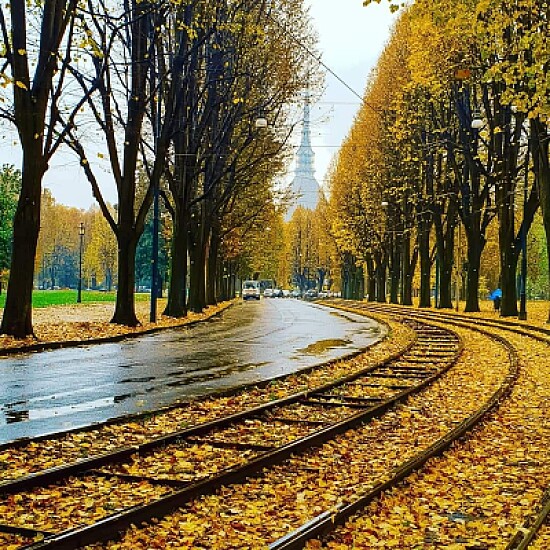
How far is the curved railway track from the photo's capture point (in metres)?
5.61

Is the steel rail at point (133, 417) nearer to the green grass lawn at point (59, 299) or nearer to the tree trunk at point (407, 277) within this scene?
the green grass lawn at point (59, 299)

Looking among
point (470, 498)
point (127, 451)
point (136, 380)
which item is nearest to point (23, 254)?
point (136, 380)

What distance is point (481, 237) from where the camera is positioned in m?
41.0

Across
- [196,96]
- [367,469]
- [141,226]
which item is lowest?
[367,469]

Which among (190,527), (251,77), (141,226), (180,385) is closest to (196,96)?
(251,77)

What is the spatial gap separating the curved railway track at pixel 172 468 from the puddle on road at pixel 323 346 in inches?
292

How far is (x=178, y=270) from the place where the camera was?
33.3 m

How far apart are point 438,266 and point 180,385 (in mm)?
37555

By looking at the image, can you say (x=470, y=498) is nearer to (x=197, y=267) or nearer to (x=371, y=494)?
(x=371, y=494)

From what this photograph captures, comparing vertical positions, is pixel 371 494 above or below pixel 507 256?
below

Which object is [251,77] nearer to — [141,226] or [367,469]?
[141,226]

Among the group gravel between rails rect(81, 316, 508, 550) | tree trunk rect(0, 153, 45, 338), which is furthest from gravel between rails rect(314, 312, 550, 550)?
tree trunk rect(0, 153, 45, 338)

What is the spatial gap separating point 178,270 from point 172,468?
2616 cm

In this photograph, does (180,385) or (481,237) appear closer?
(180,385)
